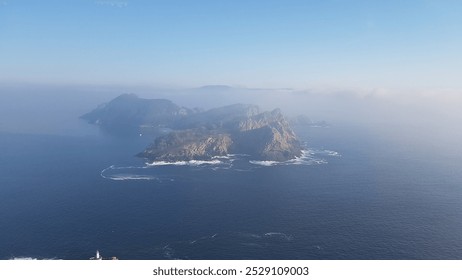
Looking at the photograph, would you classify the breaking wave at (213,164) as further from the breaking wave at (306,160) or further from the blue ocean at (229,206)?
the blue ocean at (229,206)

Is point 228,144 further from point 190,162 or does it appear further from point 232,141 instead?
point 190,162

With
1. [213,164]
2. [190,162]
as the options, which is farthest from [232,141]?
[190,162]

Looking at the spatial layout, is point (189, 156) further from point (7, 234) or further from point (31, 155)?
point (7, 234)

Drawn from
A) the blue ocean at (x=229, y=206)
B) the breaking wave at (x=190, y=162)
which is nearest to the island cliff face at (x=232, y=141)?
the breaking wave at (x=190, y=162)

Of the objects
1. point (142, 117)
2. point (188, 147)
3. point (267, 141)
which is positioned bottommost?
point (188, 147)

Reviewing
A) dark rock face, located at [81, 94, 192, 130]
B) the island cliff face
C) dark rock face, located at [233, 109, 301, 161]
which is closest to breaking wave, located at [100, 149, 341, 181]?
the island cliff face

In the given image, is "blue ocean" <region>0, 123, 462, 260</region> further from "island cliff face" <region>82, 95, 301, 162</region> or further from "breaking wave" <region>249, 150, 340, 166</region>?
"island cliff face" <region>82, 95, 301, 162</region>

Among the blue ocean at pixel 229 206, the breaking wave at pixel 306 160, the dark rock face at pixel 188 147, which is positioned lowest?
the blue ocean at pixel 229 206

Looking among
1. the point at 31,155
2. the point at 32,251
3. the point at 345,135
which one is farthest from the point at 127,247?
the point at 345,135
